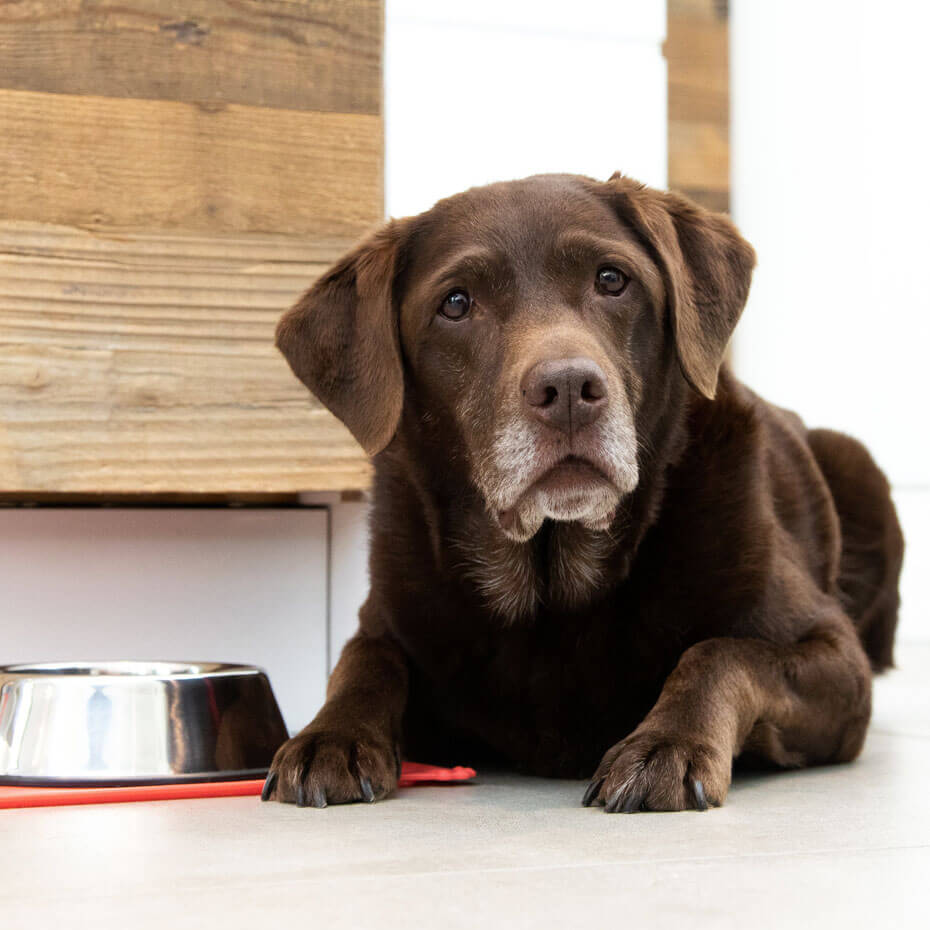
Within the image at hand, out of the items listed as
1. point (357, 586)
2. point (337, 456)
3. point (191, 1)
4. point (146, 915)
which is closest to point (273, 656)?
point (357, 586)

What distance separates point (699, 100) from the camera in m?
4.80

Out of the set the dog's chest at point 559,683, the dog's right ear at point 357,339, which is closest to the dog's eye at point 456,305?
the dog's right ear at point 357,339

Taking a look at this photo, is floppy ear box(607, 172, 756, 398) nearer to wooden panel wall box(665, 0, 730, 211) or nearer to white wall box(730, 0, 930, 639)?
white wall box(730, 0, 930, 639)

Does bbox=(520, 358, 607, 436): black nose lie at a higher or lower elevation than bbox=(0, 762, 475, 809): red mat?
higher

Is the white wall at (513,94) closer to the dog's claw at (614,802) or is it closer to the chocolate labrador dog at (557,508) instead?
the chocolate labrador dog at (557,508)

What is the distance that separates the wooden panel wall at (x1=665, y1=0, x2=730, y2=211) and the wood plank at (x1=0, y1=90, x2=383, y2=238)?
2.48 m

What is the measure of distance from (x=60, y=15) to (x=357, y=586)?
1.35 meters

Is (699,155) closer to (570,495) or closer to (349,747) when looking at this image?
(570,495)

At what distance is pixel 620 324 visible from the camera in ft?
6.04

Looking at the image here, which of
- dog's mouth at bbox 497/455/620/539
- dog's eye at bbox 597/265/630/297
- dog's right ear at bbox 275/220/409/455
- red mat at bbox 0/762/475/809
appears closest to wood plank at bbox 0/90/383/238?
dog's right ear at bbox 275/220/409/455

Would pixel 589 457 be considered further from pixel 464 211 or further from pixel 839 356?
pixel 839 356

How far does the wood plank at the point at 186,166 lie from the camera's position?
2361 millimetres

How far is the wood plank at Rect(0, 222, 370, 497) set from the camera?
2361mm

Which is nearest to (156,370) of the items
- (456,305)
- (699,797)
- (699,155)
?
(456,305)
